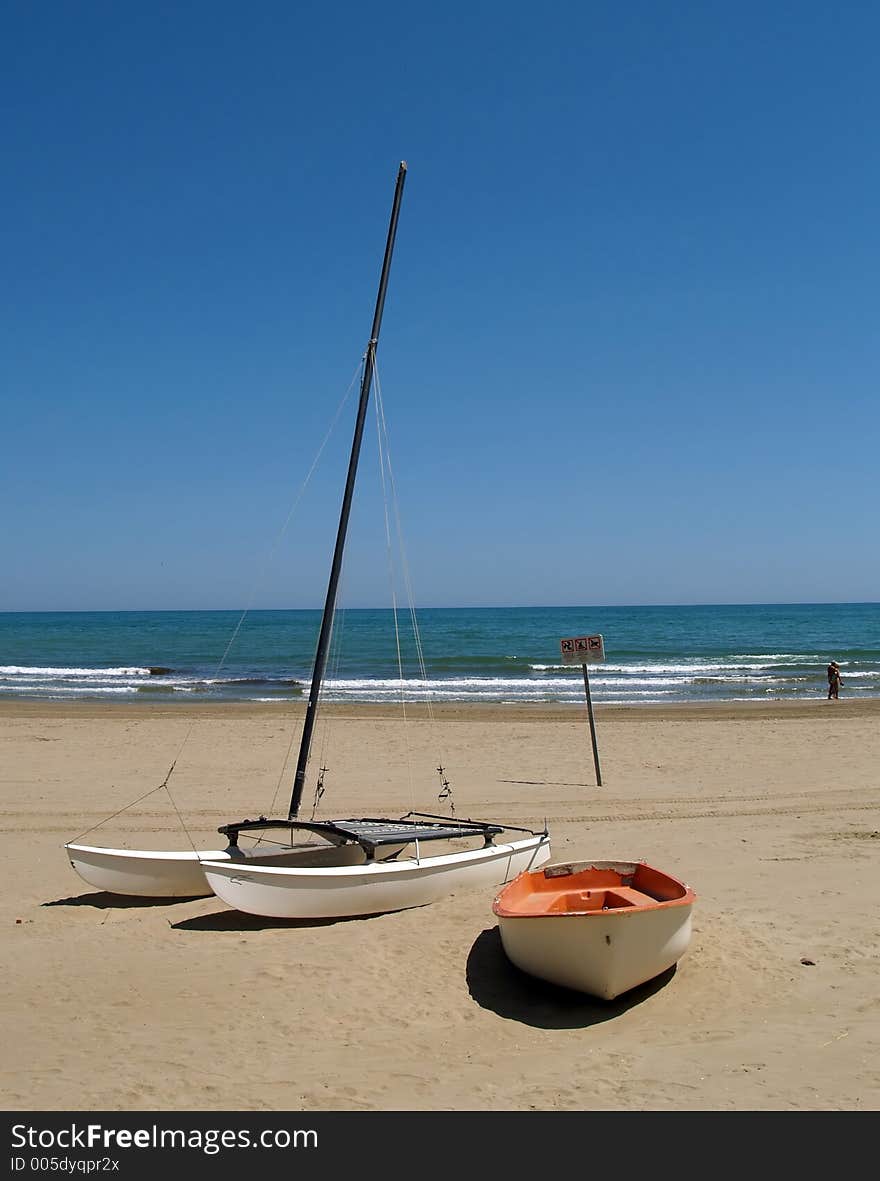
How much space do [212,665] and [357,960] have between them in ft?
145

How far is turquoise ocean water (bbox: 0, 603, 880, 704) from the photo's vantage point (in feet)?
116

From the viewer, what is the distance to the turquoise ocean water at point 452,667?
116 feet

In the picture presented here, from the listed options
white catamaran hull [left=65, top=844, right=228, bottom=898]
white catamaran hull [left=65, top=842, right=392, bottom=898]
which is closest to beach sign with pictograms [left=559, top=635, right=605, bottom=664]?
white catamaran hull [left=65, top=842, right=392, bottom=898]

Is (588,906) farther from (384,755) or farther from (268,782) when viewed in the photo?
(384,755)

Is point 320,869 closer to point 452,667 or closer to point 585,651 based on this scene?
point 585,651

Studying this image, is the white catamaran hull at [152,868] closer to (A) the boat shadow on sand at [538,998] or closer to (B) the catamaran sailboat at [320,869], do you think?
(B) the catamaran sailboat at [320,869]

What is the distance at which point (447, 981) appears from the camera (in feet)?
23.7

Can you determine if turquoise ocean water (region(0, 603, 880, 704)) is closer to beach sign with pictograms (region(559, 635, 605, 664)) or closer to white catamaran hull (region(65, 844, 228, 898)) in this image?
beach sign with pictograms (region(559, 635, 605, 664))

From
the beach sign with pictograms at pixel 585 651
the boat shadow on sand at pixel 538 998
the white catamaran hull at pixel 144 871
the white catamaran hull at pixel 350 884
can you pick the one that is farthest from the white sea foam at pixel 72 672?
the boat shadow on sand at pixel 538 998

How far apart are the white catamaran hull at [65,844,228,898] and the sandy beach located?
0.23 meters

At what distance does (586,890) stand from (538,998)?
1373 millimetres

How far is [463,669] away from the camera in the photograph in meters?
46.6

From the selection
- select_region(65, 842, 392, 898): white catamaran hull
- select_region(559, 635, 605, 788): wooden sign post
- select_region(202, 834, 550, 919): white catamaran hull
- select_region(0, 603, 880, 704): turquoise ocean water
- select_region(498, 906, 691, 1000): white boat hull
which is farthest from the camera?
select_region(0, 603, 880, 704): turquoise ocean water

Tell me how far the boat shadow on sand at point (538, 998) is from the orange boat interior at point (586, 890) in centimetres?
51
